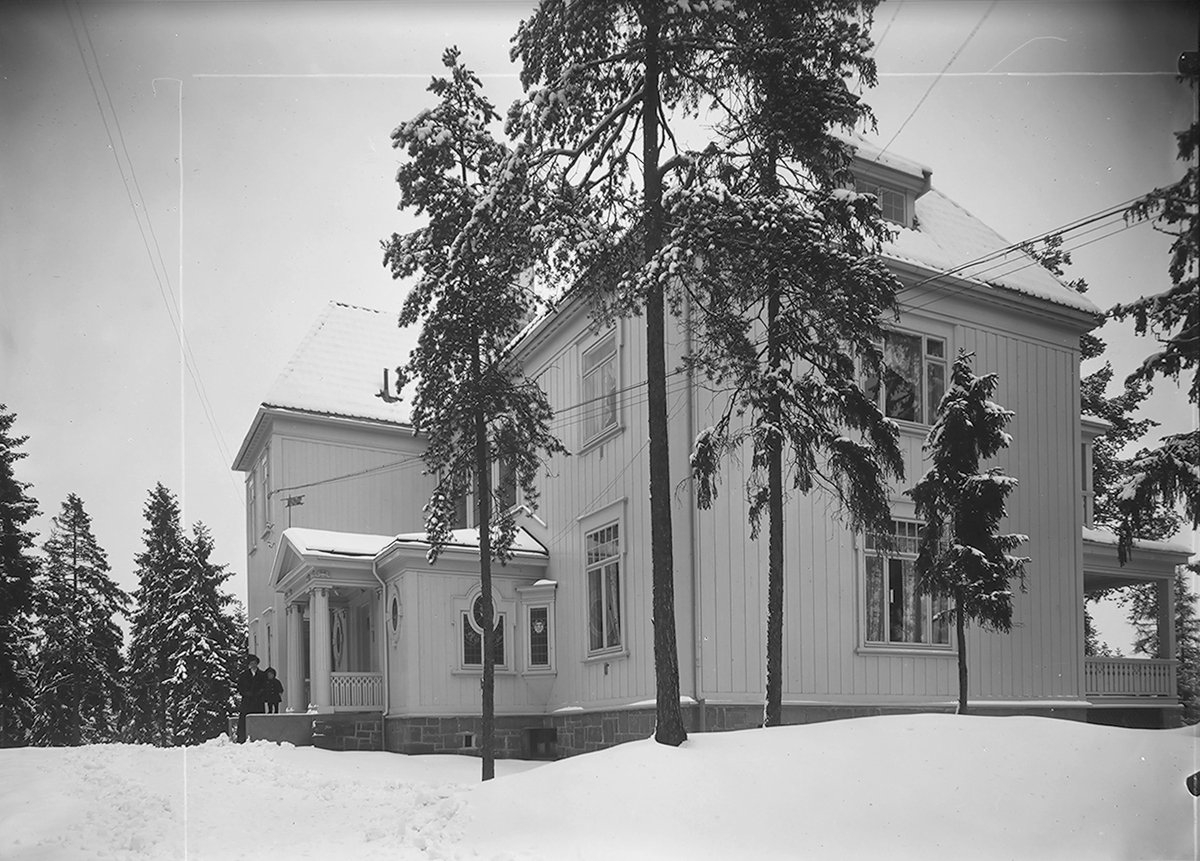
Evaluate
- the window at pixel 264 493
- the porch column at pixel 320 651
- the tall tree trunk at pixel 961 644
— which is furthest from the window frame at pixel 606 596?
the window at pixel 264 493

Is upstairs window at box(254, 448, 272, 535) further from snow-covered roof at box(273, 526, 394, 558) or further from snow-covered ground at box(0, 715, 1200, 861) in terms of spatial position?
snow-covered ground at box(0, 715, 1200, 861)

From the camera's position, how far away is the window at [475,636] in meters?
16.6

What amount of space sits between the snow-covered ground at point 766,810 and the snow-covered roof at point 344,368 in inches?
525

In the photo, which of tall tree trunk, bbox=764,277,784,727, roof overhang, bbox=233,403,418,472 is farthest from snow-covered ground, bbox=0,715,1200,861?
roof overhang, bbox=233,403,418,472

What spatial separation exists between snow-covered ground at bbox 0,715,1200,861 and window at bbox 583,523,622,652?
5243 millimetres

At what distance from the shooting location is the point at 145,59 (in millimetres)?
9297

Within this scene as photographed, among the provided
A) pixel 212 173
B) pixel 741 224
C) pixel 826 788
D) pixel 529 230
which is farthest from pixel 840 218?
pixel 212 173

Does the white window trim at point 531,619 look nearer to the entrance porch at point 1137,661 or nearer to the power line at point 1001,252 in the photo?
the power line at point 1001,252

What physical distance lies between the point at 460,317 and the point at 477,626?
6.30 m

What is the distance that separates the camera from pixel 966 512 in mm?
12156

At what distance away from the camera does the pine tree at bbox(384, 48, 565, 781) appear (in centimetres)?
1205

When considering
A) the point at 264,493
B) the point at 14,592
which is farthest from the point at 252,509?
the point at 14,592

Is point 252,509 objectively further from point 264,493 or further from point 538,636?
point 538,636

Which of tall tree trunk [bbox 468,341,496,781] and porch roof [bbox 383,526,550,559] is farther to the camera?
porch roof [bbox 383,526,550,559]
